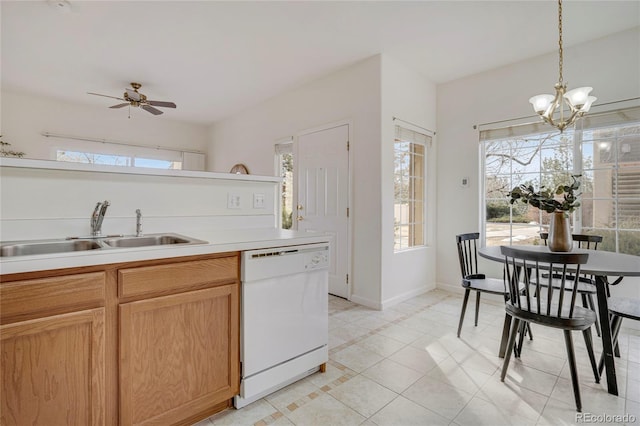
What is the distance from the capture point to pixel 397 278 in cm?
343

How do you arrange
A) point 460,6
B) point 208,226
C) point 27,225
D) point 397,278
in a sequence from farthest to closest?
point 397,278 < point 460,6 < point 208,226 < point 27,225

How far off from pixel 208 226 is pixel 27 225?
880mm

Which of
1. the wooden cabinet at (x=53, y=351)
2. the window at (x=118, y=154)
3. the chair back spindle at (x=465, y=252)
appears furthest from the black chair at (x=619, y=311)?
the window at (x=118, y=154)

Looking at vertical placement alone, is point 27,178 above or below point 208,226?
above

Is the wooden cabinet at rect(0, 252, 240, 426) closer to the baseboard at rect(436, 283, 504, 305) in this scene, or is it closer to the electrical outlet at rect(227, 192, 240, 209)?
the electrical outlet at rect(227, 192, 240, 209)

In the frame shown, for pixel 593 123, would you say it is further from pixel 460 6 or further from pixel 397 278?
pixel 397 278

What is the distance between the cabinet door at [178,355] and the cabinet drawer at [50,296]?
129mm

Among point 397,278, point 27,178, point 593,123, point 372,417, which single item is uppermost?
point 593,123

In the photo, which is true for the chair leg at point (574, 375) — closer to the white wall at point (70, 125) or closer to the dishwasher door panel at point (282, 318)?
the dishwasher door panel at point (282, 318)

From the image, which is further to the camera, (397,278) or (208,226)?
(397,278)

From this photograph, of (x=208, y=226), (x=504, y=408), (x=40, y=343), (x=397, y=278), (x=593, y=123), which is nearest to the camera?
(x=40, y=343)

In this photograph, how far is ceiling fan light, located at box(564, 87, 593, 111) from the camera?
6.92 feet

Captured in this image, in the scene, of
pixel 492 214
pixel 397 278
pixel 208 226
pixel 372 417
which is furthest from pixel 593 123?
pixel 208 226

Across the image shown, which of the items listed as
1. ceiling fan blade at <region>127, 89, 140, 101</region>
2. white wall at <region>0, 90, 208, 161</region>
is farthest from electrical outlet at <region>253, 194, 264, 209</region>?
white wall at <region>0, 90, 208, 161</region>
